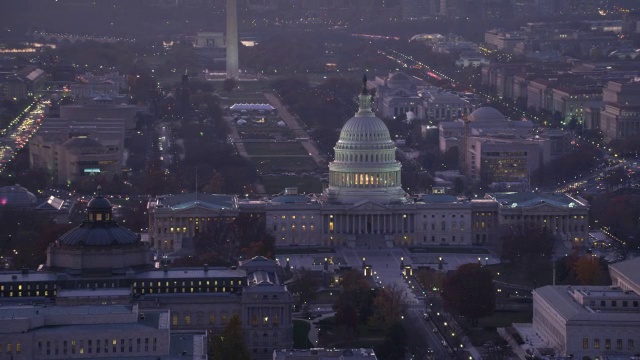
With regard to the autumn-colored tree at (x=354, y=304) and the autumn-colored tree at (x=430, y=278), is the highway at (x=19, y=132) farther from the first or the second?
the autumn-colored tree at (x=354, y=304)

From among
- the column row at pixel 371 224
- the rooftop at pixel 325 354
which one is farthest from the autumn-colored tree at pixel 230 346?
the column row at pixel 371 224

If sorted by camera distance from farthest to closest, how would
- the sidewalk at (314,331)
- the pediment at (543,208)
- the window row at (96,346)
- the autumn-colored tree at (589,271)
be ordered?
the pediment at (543,208)
the autumn-colored tree at (589,271)
the sidewalk at (314,331)
the window row at (96,346)

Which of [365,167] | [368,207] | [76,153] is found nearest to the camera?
[368,207]

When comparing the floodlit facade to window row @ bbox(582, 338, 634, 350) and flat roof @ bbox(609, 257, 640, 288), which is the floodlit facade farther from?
flat roof @ bbox(609, 257, 640, 288)

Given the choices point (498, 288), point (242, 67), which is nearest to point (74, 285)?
point (498, 288)

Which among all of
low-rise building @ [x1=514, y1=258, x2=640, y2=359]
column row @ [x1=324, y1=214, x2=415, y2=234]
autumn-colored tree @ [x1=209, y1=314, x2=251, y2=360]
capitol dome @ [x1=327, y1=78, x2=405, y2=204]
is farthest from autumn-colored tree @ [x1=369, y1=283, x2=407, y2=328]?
capitol dome @ [x1=327, y1=78, x2=405, y2=204]

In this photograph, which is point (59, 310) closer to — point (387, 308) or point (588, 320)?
point (387, 308)

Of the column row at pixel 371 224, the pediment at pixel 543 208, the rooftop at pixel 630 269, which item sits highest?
the rooftop at pixel 630 269

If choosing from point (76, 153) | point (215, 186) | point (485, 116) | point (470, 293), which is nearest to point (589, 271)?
point (470, 293)
